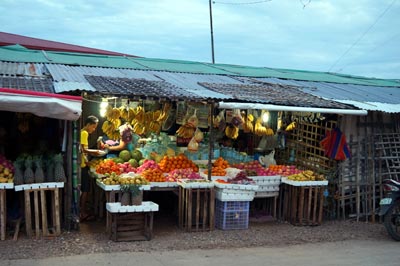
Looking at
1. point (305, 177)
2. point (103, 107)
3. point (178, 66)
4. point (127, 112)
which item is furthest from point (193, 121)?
point (178, 66)

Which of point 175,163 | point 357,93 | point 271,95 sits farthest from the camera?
point 357,93

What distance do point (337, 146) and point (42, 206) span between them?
579 cm

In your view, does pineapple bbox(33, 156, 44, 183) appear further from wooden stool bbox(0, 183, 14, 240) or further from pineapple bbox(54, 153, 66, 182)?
wooden stool bbox(0, 183, 14, 240)

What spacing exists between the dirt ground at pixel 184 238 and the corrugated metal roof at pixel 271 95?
2.32 meters

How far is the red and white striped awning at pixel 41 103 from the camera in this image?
6191 mm

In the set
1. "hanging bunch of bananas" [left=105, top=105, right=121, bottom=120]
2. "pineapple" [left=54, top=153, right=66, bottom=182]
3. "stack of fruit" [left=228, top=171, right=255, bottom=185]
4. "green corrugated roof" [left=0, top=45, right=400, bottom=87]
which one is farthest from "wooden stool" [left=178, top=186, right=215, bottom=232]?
"green corrugated roof" [left=0, top=45, right=400, bottom=87]

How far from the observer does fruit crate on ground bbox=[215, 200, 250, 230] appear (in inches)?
315

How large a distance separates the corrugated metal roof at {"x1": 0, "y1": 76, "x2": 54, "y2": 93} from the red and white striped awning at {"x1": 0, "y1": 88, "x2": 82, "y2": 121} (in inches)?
21.8

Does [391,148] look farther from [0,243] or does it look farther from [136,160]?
[0,243]

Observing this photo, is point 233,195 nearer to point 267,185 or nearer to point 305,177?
point 267,185

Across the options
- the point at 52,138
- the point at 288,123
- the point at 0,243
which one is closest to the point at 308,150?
the point at 288,123

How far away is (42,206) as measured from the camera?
270 inches

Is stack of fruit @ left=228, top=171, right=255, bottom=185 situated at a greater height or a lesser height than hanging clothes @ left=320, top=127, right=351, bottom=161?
lesser

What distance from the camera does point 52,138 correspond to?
8.25m
